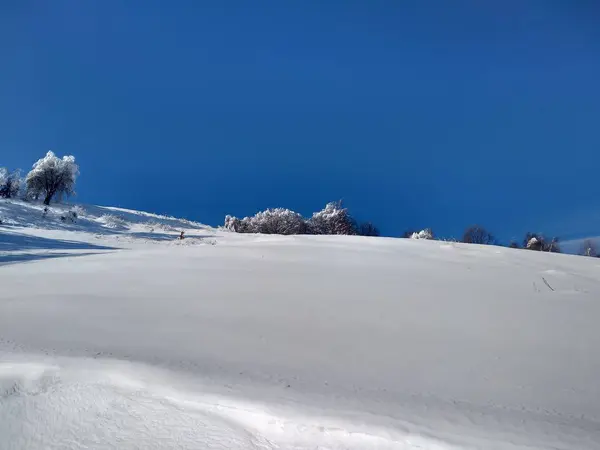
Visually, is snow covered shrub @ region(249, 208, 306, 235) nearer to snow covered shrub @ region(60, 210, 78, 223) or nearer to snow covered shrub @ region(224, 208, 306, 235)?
snow covered shrub @ region(224, 208, 306, 235)

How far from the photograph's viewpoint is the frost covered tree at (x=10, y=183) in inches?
1145

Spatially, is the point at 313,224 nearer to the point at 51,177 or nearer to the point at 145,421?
the point at 51,177

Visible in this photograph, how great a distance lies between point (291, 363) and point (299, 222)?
3994cm

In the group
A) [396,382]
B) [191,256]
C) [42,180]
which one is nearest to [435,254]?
[191,256]

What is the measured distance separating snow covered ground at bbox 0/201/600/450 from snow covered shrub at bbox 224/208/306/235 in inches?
1448

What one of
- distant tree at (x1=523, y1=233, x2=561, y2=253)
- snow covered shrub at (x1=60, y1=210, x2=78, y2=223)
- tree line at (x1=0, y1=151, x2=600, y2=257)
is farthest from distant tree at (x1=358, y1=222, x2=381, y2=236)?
snow covered shrub at (x1=60, y1=210, x2=78, y2=223)

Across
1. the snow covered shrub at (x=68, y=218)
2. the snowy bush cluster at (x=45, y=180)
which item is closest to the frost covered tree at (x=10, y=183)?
the snowy bush cluster at (x=45, y=180)

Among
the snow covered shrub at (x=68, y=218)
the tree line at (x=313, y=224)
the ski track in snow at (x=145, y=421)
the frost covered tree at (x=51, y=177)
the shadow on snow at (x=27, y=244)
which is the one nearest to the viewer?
the ski track in snow at (x=145, y=421)

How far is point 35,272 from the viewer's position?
211 inches

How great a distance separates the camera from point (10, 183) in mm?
29578

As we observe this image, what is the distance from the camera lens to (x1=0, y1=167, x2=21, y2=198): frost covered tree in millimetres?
29094

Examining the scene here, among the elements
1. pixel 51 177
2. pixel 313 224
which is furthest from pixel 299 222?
pixel 51 177

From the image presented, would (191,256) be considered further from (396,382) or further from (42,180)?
(42,180)

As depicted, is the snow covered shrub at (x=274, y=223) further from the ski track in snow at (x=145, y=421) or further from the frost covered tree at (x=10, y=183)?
the ski track in snow at (x=145, y=421)
